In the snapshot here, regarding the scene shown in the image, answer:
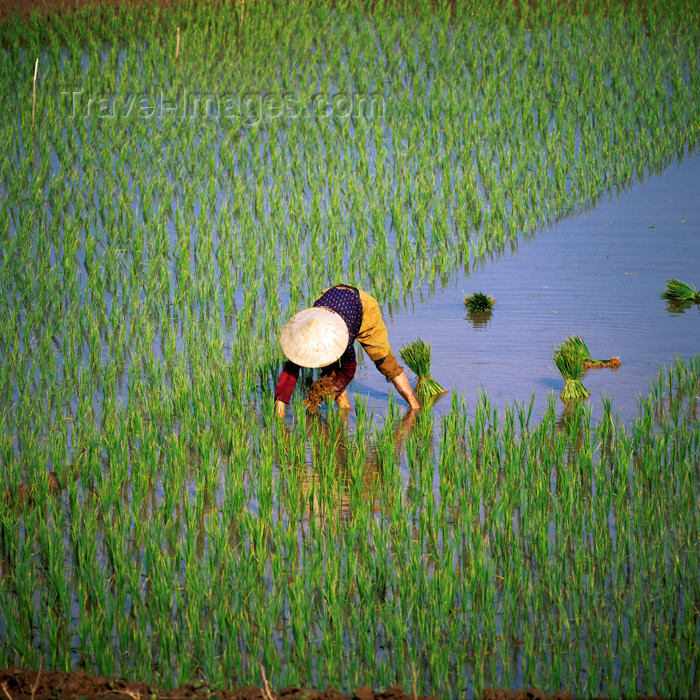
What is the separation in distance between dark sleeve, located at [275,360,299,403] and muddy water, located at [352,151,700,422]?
583mm

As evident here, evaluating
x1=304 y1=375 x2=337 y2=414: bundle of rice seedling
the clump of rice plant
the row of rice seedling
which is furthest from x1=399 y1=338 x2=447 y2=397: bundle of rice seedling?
the clump of rice plant

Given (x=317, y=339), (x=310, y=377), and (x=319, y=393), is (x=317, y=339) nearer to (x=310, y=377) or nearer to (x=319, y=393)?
(x=319, y=393)

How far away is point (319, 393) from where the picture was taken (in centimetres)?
455

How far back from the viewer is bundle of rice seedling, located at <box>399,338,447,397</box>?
484 centimetres

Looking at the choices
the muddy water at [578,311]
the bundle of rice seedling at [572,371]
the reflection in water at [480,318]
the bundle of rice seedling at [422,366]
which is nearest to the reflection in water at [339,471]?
the bundle of rice seedling at [422,366]

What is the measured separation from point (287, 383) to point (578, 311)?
2501 millimetres

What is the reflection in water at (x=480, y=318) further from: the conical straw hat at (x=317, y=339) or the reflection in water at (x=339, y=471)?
the conical straw hat at (x=317, y=339)

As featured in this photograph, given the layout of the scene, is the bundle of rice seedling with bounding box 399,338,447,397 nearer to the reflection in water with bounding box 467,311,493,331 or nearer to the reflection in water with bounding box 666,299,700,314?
the reflection in water with bounding box 467,311,493,331

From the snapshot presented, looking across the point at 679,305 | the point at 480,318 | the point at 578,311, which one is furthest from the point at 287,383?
the point at 679,305

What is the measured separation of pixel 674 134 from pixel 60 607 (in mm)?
8060

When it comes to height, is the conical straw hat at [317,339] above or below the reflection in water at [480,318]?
below

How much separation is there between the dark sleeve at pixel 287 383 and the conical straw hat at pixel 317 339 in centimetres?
24

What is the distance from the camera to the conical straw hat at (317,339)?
4.12 metres

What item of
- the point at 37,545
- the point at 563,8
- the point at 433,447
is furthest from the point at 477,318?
the point at 563,8
